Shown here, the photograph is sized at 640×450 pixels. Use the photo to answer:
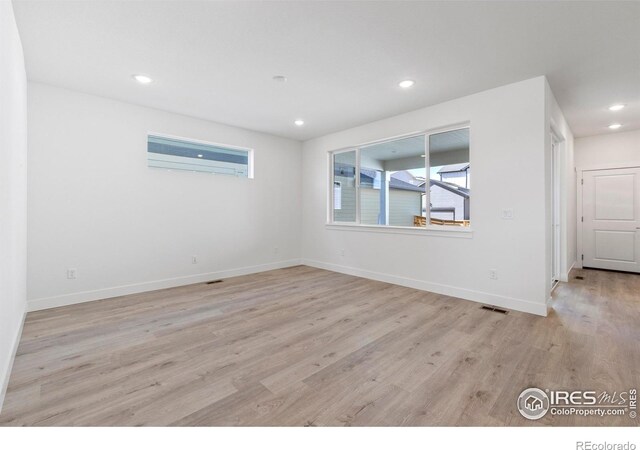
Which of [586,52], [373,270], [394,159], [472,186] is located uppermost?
[586,52]

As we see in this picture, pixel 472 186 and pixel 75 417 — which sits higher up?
pixel 472 186

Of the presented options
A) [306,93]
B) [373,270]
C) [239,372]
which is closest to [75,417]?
[239,372]

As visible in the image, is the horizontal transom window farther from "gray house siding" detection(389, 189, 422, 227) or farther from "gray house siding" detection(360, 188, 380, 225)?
"gray house siding" detection(389, 189, 422, 227)

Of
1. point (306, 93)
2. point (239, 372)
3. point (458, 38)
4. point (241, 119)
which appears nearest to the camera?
point (239, 372)

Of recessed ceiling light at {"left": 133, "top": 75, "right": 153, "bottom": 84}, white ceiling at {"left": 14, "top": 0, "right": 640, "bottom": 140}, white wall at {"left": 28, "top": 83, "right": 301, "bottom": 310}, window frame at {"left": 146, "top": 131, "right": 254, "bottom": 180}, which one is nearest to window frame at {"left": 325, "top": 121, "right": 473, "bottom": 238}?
white ceiling at {"left": 14, "top": 0, "right": 640, "bottom": 140}

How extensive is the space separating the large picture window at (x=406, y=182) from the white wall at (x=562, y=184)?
0.87 m

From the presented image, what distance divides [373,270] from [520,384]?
10.1ft

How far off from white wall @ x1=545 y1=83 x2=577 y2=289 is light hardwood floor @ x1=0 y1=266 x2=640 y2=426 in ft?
3.10

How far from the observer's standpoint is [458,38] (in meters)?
2.52

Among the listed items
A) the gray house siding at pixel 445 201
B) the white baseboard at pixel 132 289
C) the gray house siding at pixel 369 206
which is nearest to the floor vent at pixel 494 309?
the gray house siding at pixel 445 201

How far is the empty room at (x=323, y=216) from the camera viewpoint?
6.17 feet

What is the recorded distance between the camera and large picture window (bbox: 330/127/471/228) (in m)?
4.11

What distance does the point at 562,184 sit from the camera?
4.69 m
